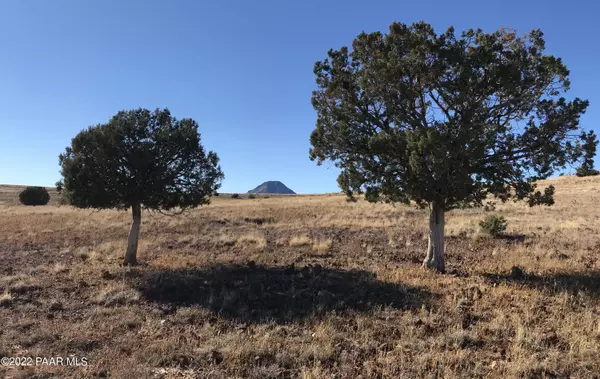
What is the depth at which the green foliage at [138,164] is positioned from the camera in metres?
15.3

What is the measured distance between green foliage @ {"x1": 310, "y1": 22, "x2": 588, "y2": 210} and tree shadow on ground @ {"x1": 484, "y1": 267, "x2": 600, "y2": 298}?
2.36 m

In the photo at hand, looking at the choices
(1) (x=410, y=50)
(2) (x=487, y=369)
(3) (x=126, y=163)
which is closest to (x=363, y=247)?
(1) (x=410, y=50)

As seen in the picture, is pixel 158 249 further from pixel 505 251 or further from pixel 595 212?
pixel 595 212

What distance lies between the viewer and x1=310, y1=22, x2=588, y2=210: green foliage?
37.2ft

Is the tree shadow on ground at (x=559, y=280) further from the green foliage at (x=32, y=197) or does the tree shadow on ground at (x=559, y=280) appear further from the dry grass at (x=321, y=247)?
the green foliage at (x=32, y=197)

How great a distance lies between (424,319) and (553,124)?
729 centimetres

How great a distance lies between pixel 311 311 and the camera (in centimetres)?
934

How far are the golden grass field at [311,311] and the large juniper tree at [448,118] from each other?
306 cm

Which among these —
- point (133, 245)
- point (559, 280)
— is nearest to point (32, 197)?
Result: point (133, 245)

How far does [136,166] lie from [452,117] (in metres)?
12.1

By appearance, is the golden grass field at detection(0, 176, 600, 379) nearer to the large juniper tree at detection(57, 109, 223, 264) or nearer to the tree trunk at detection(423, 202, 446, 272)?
the tree trunk at detection(423, 202, 446, 272)

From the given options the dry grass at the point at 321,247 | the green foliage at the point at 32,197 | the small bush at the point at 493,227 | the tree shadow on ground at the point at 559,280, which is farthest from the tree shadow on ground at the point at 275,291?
the green foliage at the point at 32,197

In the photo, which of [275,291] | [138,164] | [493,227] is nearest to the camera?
[275,291]

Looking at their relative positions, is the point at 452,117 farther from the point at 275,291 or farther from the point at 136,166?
the point at 136,166
